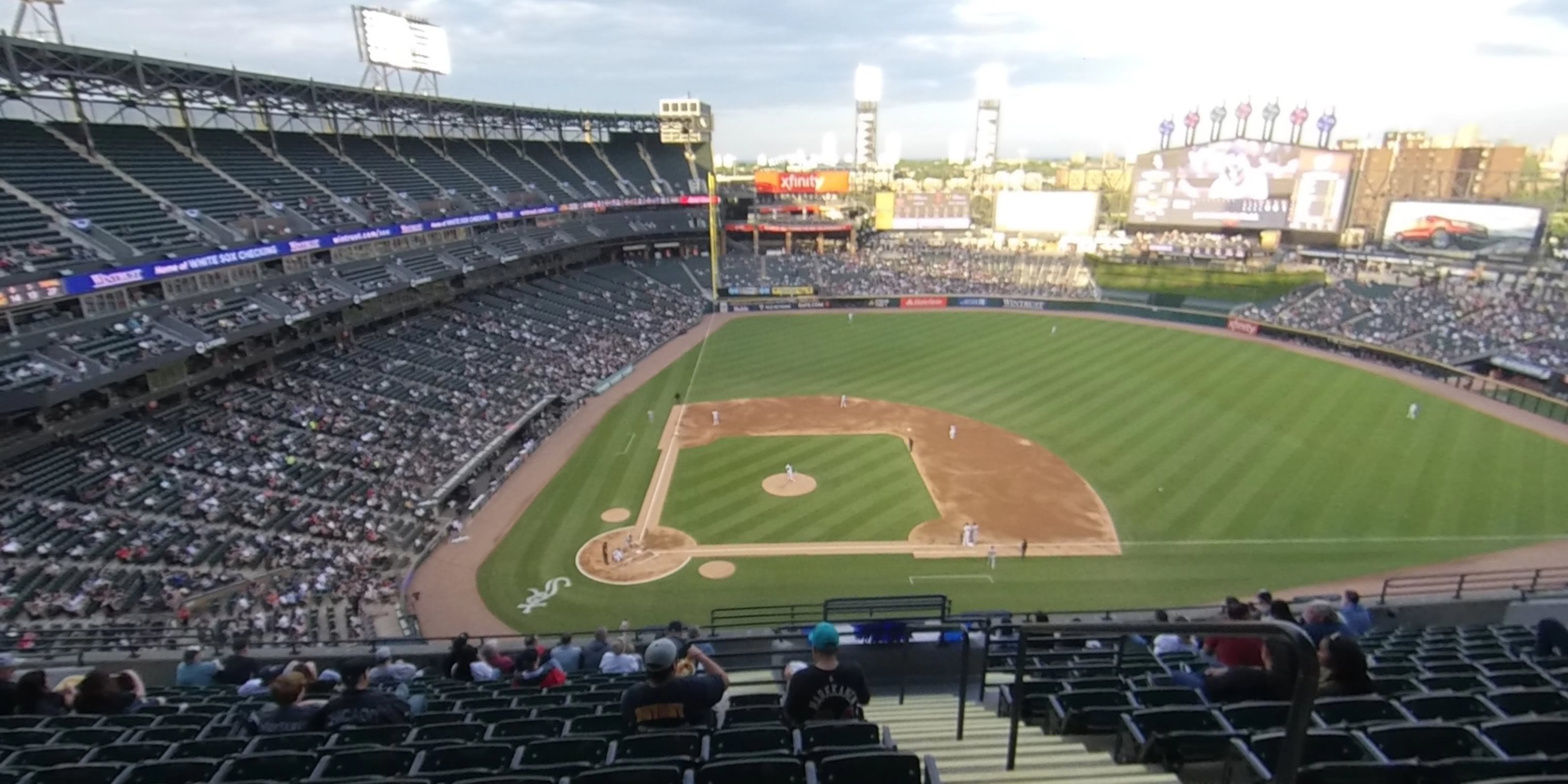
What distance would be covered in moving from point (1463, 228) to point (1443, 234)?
1.15 m

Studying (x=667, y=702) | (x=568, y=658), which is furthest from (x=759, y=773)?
(x=568, y=658)

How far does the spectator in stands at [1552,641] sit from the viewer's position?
9.09 m

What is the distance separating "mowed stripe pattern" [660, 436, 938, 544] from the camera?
81.8ft

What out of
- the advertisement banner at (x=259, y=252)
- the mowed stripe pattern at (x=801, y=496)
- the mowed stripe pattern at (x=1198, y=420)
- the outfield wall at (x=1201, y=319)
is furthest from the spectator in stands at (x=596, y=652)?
the outfield wall at (x=1201, y=319)

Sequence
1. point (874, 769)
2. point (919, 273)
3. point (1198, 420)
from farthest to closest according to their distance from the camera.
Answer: point (919, 273)
point (1198, 420)
point (874, 769)

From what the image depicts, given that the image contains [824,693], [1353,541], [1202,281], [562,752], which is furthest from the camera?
[1202,281]

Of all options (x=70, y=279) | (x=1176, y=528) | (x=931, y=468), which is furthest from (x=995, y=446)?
(x=70, y=279)

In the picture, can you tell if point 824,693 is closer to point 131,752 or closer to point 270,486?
point 131,752

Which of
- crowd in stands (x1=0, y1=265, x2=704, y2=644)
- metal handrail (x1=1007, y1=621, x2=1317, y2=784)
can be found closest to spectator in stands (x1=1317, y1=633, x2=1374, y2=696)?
metal handrail (x1=1007, y1=621, x2=1317, y2=784)

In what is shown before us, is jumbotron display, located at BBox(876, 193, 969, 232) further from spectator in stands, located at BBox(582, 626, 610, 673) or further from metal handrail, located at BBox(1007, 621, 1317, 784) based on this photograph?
metal handrail, located at BBox(1007, 621, 1317, 784)

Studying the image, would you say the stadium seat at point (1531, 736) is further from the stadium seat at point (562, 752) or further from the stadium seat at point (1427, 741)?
the stadium seat at point (562, 752)

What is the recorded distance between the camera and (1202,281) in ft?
195

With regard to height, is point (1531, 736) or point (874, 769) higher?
point (874, 769)

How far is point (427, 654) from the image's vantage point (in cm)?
1306
